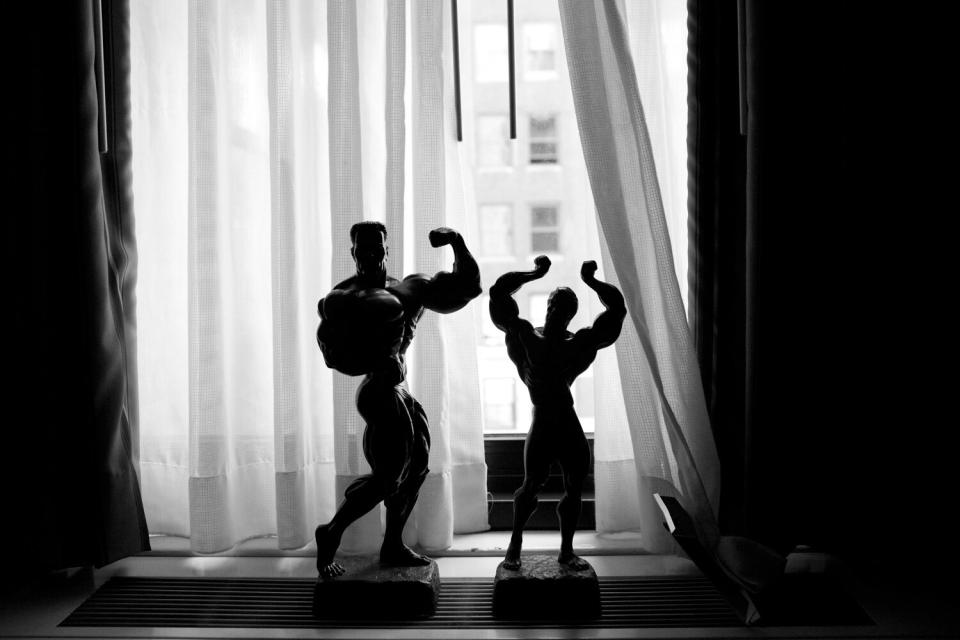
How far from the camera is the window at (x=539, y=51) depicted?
1245 mm

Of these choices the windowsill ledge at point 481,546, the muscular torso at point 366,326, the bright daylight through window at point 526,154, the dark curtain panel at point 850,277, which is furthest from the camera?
the bright daylight through window at point 526,154

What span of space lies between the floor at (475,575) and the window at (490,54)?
2.49 ft

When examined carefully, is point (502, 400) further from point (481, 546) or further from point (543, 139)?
point (543, 139)

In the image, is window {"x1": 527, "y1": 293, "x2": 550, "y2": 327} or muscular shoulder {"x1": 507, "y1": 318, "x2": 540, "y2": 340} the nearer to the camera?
muscular shoulder {"x1": 507, "y1": 318, "x2": 540, "y2": 340}

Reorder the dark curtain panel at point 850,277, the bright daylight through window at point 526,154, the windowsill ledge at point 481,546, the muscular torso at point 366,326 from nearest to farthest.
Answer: the muscular torso at point 366,326 → the dark curtain panel at point 850,277 → the windowsill ledge at point 481,546 → the bright daylight through window at point 526,154

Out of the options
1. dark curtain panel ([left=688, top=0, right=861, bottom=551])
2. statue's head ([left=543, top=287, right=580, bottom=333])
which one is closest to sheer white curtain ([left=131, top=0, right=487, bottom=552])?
statue's head ([left=543, top=287, right=580, bottom=333])

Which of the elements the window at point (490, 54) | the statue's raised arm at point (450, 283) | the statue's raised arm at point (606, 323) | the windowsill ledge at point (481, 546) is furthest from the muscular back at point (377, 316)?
the window at point (490, 54)

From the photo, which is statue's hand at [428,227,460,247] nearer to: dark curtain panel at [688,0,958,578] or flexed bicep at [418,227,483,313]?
flexed bicep at [418,227,483,313]

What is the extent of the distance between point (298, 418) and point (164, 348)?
0.28 m

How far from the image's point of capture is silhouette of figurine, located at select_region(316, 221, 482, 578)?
870 millimetres

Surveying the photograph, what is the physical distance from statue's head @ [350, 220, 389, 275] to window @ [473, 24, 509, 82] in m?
0.47

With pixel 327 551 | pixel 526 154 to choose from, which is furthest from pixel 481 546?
pixel 526 154

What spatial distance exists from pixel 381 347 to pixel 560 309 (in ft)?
→ 0.73

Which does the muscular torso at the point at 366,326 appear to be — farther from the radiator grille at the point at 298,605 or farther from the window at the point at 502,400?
the window at the point at 502,400
